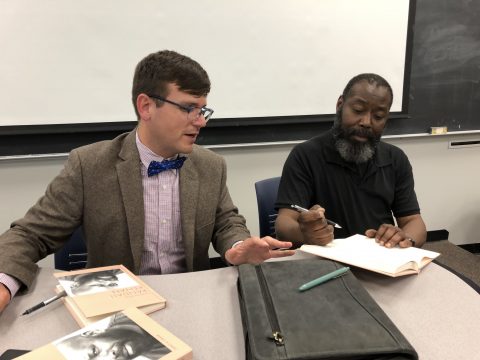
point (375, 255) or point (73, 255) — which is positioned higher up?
point (375, 255)

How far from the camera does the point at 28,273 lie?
1.13m

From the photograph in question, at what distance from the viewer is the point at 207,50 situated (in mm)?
2709

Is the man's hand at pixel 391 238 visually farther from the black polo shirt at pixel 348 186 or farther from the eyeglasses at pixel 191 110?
the eyeglasses at pixel 191 110

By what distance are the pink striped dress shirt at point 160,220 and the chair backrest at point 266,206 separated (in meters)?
0.62

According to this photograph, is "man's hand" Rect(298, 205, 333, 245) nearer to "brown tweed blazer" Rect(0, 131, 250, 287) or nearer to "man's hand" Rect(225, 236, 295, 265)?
"man's hand" Rect(225, 236, 295, 265)

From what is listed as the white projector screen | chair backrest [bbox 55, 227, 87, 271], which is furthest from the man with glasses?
the white projector screen

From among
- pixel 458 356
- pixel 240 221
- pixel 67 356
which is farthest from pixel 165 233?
pixel 458 356

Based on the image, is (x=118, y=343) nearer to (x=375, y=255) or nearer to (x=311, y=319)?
(x=311, y=319)

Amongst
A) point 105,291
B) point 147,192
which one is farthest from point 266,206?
point 105,291

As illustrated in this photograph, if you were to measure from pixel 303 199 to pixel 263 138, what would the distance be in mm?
1124

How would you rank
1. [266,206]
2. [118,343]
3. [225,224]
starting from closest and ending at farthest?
1. [118,343]
2. [225,224]
3. [266,206]

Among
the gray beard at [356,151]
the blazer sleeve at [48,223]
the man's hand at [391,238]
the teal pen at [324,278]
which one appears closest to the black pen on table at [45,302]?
the blazer sleeve at [48,223]

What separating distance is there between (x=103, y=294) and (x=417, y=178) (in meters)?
3.09

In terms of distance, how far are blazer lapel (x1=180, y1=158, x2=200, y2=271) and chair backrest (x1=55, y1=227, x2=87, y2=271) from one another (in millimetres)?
472
